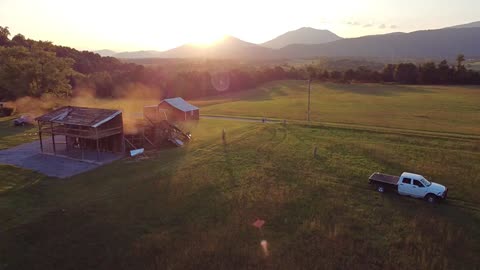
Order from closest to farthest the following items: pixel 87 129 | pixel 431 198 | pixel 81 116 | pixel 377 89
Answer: pixel 431 198 → pixel 87 129 → pixel 81 116 → pixel 377 89

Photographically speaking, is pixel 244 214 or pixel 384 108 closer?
pixel 244 214

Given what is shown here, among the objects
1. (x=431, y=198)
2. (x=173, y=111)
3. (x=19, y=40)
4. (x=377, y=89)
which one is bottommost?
(x=431, y=198)

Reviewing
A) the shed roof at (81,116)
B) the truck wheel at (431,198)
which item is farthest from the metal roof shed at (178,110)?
the truck wheel at (431,198)

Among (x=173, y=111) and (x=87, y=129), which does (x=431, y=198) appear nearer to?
(x=87, y=129)

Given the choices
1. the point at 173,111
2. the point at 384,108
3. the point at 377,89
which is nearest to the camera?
the point at 173,111

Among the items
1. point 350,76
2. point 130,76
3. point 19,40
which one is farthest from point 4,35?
point 350,76

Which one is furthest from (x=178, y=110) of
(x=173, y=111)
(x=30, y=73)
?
(x=30, y=73)

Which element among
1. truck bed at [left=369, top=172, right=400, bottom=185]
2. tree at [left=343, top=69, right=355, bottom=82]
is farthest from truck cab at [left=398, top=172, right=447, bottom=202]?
tree at [left=343, top=69, right=355, bottom=82]

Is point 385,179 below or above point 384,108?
below

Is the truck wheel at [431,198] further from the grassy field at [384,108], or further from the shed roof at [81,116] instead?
the shed roof at [81,116]
